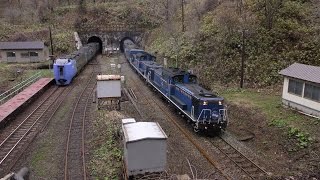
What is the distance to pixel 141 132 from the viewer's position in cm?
1404

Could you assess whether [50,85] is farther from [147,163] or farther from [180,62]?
[147,163]

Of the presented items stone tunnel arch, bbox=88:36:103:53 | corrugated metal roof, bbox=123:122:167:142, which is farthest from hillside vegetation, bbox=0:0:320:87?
corrugated metal roof, bbox=123:122:167:142

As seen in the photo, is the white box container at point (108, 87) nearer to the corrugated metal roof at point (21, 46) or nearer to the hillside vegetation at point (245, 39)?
the hillside vegetation at point (245, 39)

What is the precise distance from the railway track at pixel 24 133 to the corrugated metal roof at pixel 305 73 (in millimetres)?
17431

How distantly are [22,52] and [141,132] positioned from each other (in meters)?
43.9

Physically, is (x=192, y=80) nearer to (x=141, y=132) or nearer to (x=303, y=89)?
(x=303, y=89)

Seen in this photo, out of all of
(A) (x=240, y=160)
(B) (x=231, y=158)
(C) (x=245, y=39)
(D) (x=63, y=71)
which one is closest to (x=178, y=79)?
(B) (x=231, y=158)

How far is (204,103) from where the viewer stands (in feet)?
65.0

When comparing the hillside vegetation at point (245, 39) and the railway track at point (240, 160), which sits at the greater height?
the hillside vegetation at point (245, 39)

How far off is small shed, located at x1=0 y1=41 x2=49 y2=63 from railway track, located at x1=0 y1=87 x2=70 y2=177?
24.4 metres

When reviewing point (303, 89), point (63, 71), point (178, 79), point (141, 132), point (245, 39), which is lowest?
point (141, 132)

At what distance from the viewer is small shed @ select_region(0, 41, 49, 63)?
5125cm

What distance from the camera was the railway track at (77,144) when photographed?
49.7 feet

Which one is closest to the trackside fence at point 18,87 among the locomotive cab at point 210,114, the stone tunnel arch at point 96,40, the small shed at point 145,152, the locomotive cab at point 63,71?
the locomotive cab at point 63,71
